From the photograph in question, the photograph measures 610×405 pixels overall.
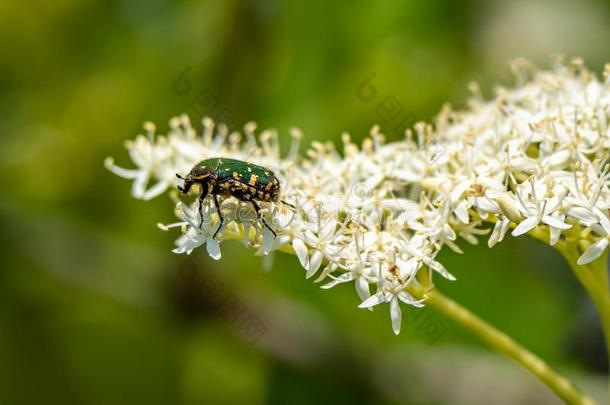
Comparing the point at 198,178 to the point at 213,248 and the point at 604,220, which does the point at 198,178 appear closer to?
the point at 213,248

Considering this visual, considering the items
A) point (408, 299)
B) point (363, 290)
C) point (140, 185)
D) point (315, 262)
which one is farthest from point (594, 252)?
point (140, 185)

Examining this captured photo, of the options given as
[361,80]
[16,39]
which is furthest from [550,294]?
[16,39]

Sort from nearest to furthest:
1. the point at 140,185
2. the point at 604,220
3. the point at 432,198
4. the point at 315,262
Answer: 1. the point at 604,220
2. the point at 315,262
3. the point at 432,198
4. the point at 140,185

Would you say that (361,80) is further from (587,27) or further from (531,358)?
(531,358)

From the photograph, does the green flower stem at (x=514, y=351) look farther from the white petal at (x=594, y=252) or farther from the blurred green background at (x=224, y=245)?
the blurred green background at (x=224, y=245)

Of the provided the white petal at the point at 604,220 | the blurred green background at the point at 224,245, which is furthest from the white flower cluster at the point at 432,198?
the blurred green background at the point at 224,245

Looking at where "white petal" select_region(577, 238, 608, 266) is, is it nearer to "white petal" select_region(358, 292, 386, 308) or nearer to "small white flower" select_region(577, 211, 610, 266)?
"small white flower" select_region(577, 211, 610, 266)
